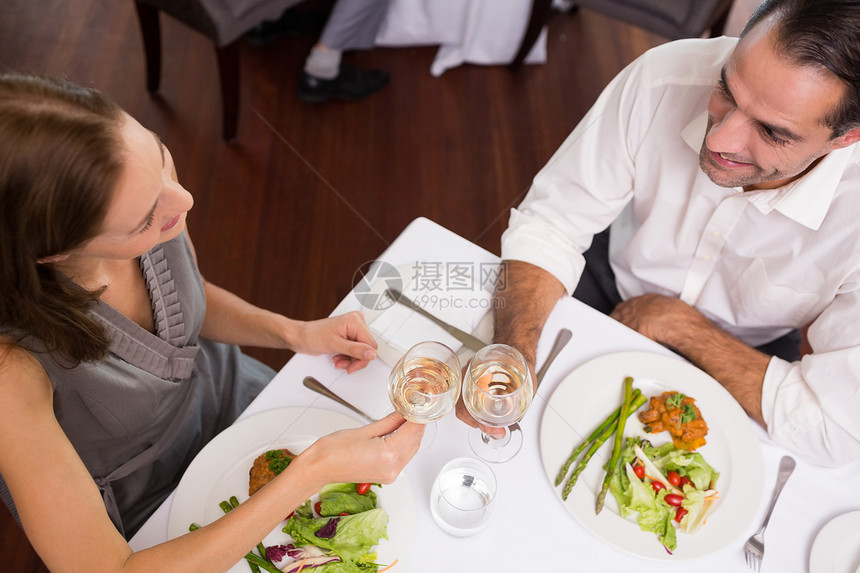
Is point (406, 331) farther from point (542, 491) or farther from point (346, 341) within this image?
point (542, 491)

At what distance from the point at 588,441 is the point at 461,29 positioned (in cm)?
224

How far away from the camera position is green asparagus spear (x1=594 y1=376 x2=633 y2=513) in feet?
3.42

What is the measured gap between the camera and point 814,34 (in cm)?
100

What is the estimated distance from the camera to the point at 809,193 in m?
1.20

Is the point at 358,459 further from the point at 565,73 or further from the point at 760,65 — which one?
the point at 565,73

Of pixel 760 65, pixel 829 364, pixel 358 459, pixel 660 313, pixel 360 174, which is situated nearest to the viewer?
pixel 358 459

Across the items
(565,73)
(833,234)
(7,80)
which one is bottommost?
(565,73)

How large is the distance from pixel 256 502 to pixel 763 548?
75 cm

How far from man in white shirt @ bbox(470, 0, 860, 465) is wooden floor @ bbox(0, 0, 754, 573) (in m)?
0.95

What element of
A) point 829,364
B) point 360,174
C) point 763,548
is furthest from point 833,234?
point 360,174

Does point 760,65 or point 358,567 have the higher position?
point 760,65

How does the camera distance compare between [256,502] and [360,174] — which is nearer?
[256,502]

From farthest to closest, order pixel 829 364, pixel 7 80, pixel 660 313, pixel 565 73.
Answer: pixel 565 73 < pixel 660 313 < pixel 829 364 < pixel 7 80
